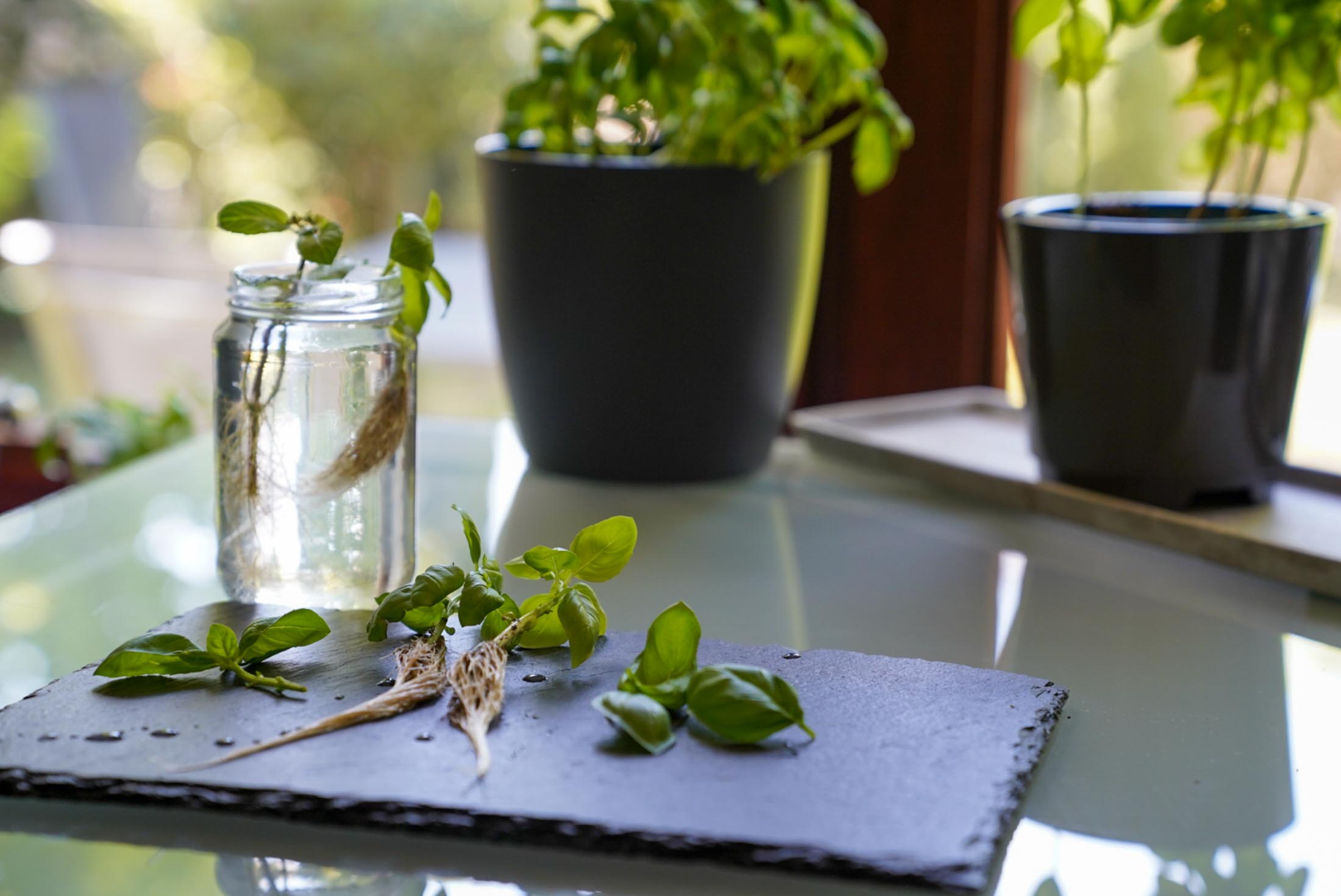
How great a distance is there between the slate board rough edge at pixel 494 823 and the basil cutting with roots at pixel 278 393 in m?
0.24

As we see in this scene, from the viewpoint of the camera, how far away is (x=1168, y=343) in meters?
0.88

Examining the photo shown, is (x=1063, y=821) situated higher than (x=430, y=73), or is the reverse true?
(x=430, y=73)

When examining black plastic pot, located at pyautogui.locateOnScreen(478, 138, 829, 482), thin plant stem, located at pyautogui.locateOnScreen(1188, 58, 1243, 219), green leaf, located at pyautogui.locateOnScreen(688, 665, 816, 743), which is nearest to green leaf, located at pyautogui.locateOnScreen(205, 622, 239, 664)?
green leaf, located at pyautogui.locateOnScreen(688, 665, 816, 743)

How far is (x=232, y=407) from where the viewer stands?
2.39 feet

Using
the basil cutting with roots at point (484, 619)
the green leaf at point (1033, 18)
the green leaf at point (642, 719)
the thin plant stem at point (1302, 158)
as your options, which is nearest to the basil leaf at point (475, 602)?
the basil cutting with roots at point (484, 619)

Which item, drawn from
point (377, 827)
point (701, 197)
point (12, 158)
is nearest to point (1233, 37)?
point (701, 197)

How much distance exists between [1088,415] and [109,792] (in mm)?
670

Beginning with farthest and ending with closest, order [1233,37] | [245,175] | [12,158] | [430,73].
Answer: [12,158] → [245,175] → [430,73] → [1233,37]

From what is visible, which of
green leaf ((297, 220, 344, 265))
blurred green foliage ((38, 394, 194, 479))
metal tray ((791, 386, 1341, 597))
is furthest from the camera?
blurred green foliage ((38, 394, 194, 479))

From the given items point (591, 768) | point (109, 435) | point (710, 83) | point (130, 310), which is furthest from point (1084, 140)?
point (130, 310)

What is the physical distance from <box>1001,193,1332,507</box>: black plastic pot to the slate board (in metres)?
0.35

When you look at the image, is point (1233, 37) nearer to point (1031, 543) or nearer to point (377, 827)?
point (1031, 543)

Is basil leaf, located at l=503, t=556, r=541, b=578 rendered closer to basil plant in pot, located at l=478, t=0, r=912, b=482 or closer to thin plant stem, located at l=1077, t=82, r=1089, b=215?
basil plant in pot, located at l=478, t=0, r=912, b=482

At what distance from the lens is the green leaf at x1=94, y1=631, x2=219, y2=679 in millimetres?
580
